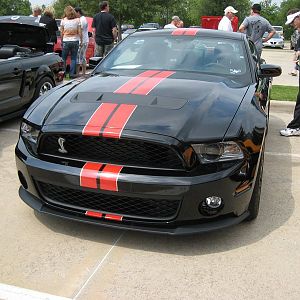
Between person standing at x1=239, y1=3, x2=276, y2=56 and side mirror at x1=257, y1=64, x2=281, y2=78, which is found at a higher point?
side mirror at x1=257, y1=64, x2=281, y2=78

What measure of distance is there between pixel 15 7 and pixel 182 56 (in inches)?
2683

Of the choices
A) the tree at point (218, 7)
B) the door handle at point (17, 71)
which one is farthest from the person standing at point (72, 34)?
the tree at point (218, 7)

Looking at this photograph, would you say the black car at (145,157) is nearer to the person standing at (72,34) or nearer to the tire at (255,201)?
the tire at (255,201)

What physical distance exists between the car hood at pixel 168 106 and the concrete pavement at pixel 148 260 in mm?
783

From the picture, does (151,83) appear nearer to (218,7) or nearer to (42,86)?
(42,86)

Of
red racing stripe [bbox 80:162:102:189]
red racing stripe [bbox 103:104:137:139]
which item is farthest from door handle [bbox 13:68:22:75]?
red racing stripe [bbox 80:162:102:189]

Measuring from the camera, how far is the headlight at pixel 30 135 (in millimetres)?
3143

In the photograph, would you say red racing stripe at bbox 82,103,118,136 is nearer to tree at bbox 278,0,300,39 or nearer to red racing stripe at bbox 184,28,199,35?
red racing stripe at bbox 184,28,199,35

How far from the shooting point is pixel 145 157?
286 cm

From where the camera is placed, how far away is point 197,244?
10.1 ft

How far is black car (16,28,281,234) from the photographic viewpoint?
2793 mm

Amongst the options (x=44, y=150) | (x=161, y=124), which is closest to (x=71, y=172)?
(x=44, y=150)

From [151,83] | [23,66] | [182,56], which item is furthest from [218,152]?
[23,66]

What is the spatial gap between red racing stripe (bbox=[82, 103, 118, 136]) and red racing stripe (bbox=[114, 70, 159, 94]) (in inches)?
11.9
